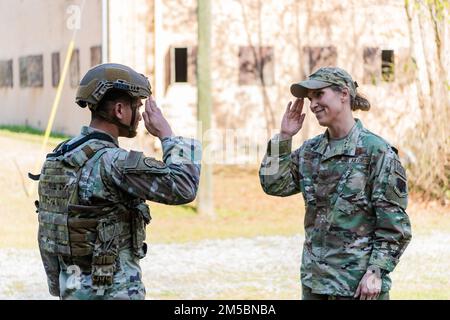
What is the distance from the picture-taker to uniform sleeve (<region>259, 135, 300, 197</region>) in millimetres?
4629

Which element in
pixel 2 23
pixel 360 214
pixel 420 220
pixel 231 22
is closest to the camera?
pixel 360 214

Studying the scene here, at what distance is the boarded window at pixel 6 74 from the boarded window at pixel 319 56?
863 cm

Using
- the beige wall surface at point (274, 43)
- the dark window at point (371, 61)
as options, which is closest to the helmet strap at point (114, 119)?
the beige wall surface at point (274, 43)

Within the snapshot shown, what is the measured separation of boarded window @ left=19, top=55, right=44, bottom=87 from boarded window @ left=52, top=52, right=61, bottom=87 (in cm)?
75

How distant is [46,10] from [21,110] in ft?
9.87

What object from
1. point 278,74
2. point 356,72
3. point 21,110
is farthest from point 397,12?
point 21,110

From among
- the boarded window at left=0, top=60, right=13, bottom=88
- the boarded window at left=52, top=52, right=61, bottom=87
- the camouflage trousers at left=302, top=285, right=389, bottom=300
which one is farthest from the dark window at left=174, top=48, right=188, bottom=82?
the camouflage trousers at left=302, top=285, right=389, bottom=300

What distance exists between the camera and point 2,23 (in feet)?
70.6

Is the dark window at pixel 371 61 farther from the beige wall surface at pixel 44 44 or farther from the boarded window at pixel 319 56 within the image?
the beige wall surface at pixel 44 44

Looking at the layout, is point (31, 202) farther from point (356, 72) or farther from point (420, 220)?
point (356, 72)

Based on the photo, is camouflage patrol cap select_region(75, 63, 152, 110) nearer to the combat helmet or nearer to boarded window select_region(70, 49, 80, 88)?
the combat helmet

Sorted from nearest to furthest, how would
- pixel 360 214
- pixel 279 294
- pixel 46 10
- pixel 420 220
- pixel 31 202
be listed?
pixel 360 214, pixel 279 294, pixel 420 220, pixel 31 202, pixel 46 10

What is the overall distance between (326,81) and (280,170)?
0.52m

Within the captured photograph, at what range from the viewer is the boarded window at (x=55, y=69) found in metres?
19.3
